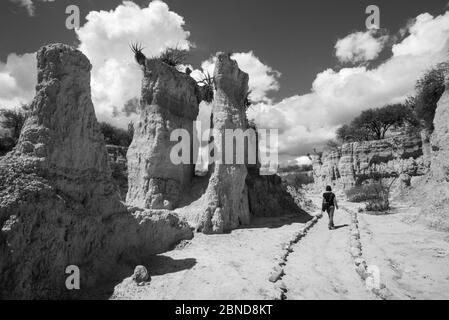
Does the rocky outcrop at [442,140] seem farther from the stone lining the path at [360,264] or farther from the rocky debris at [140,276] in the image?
the rocky debris at [140,276]

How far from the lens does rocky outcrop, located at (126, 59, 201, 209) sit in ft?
34.8

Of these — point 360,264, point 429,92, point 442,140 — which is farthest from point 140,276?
point 429,92

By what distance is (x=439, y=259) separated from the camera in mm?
6477

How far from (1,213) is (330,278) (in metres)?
5.82

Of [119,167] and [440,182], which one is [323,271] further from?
[119,167]

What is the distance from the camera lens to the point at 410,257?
22.5ft

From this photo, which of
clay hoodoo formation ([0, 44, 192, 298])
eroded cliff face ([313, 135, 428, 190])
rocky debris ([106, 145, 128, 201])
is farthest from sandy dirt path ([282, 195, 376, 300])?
eroded cliff face ([313, 135, 428, 190])

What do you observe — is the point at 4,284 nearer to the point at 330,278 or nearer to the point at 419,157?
the point at 330,278

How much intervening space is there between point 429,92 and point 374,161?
999 centimetres

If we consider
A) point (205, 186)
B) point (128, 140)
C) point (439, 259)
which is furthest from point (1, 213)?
point (128, 140)

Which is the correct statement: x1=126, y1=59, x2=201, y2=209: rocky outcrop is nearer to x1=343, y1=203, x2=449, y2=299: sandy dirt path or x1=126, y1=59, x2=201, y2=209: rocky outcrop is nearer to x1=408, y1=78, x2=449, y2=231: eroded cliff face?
x1=343, y1=203, x2=449, y2=299: sandy dirt path

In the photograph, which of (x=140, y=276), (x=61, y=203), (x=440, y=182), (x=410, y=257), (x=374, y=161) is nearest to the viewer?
(x=61, y=203)

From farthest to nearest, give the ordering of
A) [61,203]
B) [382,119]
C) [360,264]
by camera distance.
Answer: [382,119] < [360,264] < [61,203]
